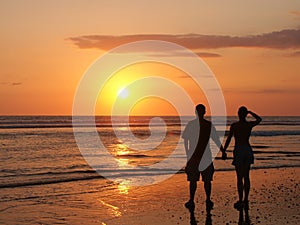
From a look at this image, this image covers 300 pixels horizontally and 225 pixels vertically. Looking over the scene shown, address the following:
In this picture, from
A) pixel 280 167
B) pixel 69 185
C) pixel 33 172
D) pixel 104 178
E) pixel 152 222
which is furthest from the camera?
pixel 280 167

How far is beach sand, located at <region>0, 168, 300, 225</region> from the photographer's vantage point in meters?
10.2

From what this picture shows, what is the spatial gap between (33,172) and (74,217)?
368 inches

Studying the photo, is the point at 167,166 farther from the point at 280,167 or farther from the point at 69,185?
the point at 69,185

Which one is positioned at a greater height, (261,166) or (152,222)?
(261,166)

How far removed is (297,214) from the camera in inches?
415

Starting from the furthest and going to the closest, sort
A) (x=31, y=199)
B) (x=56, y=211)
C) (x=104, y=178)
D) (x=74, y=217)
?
1. (x=104, y=178)
2. (x=31, y=199)
3. (x=56, y=211)
4. (x=74, y=217)

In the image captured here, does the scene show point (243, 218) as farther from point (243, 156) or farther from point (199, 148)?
point (199, 148)

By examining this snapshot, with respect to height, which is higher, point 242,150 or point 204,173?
point 242,150

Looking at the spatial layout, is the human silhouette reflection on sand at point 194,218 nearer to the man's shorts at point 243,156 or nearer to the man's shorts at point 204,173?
the man's shorts at point 204,173

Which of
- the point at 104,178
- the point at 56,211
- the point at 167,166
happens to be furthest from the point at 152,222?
the point at 167,166

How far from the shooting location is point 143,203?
480 inches

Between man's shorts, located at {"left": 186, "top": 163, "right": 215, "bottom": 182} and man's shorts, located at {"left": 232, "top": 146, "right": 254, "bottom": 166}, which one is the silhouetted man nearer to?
man's shorts, located at {"left": 186, "top": 163, "right": 215, "bottom": 182}

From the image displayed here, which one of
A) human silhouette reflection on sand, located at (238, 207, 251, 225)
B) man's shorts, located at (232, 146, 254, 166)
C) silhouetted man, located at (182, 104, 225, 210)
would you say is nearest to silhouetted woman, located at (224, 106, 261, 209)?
man's shorts, located at (232, 146, 254, 166)

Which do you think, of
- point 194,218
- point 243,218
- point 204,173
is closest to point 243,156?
point 204,173
